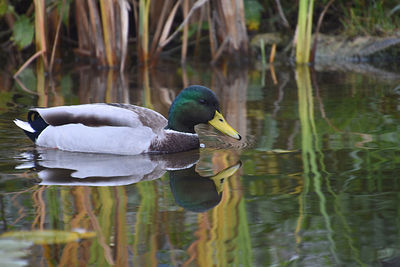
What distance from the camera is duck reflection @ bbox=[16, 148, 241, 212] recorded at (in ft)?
13.9

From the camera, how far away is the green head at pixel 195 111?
5.49 m

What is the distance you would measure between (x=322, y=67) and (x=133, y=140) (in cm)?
639

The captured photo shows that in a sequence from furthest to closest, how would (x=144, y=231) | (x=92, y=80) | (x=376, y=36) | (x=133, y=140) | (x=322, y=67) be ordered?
(x=376, y=36) → (x=322, y=67) → (x=92, y=80) → (x=133, y=140) → (x=144, y=231)

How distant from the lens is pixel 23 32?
10797 millimetres

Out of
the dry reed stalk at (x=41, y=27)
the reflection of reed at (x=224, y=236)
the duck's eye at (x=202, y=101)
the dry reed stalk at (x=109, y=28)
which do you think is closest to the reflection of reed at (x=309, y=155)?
the reflection of reed at (x=224, y=236)

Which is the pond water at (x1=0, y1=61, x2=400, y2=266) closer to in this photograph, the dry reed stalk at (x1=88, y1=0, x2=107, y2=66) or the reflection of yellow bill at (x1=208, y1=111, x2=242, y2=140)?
the reflection of yellow bill at (x1=208, y1=111, x2=242, y2=140)

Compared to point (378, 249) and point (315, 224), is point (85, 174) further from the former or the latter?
point (378, 249)

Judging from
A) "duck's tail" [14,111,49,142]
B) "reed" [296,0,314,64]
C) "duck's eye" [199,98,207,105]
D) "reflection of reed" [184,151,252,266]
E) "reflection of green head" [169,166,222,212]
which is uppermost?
"reed" [296,0,314,64]

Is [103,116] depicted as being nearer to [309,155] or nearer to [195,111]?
[195,111]

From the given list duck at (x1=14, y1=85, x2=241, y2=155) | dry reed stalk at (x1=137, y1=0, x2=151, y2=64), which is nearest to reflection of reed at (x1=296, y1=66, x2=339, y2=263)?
duck at (x1=14, y1=85, x2=241, y2=155)

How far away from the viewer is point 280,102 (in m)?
7.73

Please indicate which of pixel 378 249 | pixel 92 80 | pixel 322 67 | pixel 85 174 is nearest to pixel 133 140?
pixel 85 174

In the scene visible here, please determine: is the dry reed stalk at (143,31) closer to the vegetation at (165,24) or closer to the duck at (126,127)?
the vegetation at (165,24)

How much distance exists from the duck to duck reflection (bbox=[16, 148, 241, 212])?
7 cm
